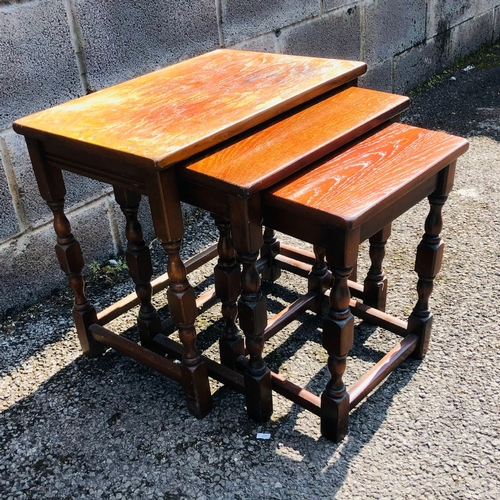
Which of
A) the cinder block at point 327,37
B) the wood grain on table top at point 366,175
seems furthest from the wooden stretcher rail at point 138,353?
the cinder block at point 327,37

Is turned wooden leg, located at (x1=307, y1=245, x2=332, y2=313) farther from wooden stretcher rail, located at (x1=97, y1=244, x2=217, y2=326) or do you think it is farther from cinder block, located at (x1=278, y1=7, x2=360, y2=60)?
cinder block, located at (x1=278, y1=7, x2=360, y2=60)

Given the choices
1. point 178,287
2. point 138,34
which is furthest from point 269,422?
point 138,34

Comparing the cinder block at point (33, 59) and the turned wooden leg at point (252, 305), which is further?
the cinder block at point (33, 59)

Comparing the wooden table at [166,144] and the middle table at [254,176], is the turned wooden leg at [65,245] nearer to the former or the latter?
the wooden table at [166,144]

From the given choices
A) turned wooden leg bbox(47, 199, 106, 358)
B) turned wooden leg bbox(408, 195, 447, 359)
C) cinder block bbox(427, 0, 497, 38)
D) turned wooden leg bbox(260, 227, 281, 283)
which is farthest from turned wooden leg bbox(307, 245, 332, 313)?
cinder block bbox(427, 0, 497, 38)

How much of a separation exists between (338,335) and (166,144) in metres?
0.74

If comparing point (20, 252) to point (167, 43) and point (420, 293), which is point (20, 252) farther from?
point (420, 293)

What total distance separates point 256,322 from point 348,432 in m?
0.52

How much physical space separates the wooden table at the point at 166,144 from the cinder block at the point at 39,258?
1.66ft

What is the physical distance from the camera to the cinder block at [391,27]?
4555 millimetres

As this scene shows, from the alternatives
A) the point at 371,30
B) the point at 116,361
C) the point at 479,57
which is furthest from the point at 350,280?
the point at 479,57

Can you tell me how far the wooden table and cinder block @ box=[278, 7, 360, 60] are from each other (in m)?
1.42

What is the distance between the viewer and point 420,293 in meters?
2.42

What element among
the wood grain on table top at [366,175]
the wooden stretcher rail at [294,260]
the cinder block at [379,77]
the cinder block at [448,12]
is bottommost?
the wooden stretcher rail at [294,260]
